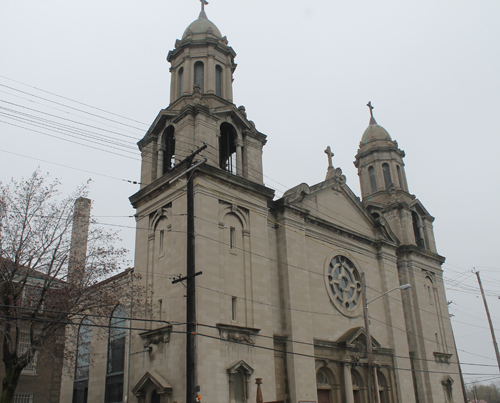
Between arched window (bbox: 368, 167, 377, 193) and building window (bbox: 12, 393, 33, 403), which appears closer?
building window (bbox: 12, 393, 33, 403)

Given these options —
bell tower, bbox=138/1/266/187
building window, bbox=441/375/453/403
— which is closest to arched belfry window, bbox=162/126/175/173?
bell tower, bbox=138/1/266/187

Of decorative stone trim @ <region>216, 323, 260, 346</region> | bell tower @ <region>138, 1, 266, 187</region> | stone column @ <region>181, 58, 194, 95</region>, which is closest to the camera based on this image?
decorative stone trim @ <region>216, 323, 260, 346</region>

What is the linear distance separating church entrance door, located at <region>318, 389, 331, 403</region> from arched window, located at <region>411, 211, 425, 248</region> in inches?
716

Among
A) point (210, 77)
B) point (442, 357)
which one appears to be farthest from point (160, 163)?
point (442, 357)

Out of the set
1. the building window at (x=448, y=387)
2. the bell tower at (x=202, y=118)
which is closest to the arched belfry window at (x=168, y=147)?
the bell tower at (x=202, y=118)

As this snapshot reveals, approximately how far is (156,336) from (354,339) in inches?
485

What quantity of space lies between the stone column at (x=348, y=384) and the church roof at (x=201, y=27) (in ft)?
72.6

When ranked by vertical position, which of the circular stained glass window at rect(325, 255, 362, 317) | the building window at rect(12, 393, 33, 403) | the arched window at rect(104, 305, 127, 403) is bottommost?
the building window at rect(12, 393, 33, 403)

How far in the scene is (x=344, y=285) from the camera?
3275cm

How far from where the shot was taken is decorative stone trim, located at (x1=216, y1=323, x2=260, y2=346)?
892 inches

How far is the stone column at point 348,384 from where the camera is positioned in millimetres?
28139

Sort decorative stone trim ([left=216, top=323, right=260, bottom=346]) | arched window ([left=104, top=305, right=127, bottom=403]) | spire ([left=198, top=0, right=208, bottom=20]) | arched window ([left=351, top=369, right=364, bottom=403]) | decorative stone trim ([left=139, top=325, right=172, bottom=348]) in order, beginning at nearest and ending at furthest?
decorative stone trim ([left=216, top=323, right=260, bottom=346]) → decorative stone trim ([left=139, top=325, right=172, bottom=348]) → arched window ([left=104, top=305, right=127, bottom=403]) → arched window ([left=351, top=369, right=364, bottom=403]) → spire ([left=198, top=0, right=208, bottom=20])

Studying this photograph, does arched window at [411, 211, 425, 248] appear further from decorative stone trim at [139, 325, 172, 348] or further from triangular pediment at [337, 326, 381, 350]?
decorative stone trim at [139, 325, 172, 348]

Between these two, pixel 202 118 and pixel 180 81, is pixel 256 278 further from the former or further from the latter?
pixel 180 81
